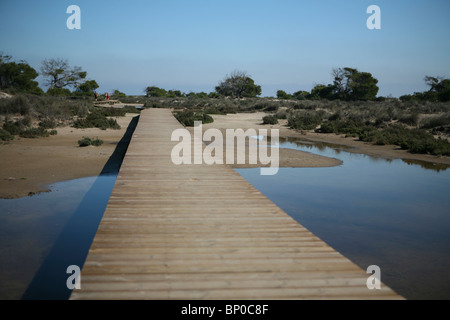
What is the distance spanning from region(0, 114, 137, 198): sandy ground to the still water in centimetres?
61

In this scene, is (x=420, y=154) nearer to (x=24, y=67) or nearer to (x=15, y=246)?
(x=15, y=246)

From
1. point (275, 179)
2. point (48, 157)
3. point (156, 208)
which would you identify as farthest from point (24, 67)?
point (156, 208)

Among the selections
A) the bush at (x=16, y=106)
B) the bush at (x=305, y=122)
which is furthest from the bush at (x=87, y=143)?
the bush at (x=305, y=122)

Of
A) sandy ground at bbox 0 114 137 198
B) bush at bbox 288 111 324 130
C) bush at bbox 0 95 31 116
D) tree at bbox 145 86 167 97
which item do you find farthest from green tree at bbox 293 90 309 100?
sandy ground at bbox 0 114 137 198

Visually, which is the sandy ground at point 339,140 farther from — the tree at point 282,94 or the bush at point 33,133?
the tree at point 282,94

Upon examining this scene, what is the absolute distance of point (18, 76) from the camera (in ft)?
150

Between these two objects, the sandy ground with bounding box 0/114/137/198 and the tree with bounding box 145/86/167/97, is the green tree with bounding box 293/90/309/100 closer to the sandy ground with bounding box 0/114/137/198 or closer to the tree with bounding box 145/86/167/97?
the tree with bounding box 145/86/167/97

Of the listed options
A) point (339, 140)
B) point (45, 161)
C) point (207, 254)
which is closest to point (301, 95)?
point (339, 140)

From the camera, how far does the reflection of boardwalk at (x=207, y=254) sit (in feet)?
9.08

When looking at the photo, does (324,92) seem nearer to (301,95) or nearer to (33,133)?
(301,95)

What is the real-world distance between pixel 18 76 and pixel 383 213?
49837 mm

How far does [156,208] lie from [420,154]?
1310cm

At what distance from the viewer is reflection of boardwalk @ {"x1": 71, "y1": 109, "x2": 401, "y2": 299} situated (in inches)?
109

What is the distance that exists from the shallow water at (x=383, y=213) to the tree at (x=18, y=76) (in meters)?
43.7
